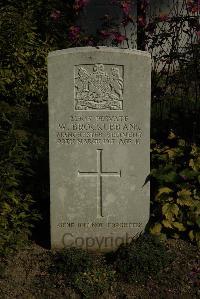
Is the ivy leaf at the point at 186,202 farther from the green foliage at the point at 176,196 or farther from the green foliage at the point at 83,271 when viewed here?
the green foliage at the point at 83,271

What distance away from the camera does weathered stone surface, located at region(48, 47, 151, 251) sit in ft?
15.1

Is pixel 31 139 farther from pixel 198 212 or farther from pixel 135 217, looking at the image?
pixel 198 212

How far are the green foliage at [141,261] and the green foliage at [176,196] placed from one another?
319 mm

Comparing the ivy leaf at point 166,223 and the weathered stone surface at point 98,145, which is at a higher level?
the weathered stone surface at point 98,145

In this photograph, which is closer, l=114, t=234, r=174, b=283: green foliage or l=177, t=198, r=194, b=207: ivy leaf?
l=114, t=234, r=174, b=283: green foliage

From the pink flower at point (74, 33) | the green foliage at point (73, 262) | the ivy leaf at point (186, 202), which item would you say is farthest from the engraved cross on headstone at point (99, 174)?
the pink flower at point (74, 33)

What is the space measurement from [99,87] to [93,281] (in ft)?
5.25

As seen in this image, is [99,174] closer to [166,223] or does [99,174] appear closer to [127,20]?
[166,223]

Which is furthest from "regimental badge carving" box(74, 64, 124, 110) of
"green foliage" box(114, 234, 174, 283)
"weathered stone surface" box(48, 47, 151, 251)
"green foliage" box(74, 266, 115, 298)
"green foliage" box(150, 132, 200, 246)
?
"green foliage" box(74, 266, 115, 298)

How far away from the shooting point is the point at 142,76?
4.61 meters

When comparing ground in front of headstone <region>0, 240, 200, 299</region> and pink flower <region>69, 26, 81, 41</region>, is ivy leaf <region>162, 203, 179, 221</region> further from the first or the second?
pink flower <region>69, 26, 81, 41</region>

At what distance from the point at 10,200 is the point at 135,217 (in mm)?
1123

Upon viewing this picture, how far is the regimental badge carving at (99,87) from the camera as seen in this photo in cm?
460

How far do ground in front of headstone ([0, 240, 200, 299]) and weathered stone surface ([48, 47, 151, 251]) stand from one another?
0.91 feet
